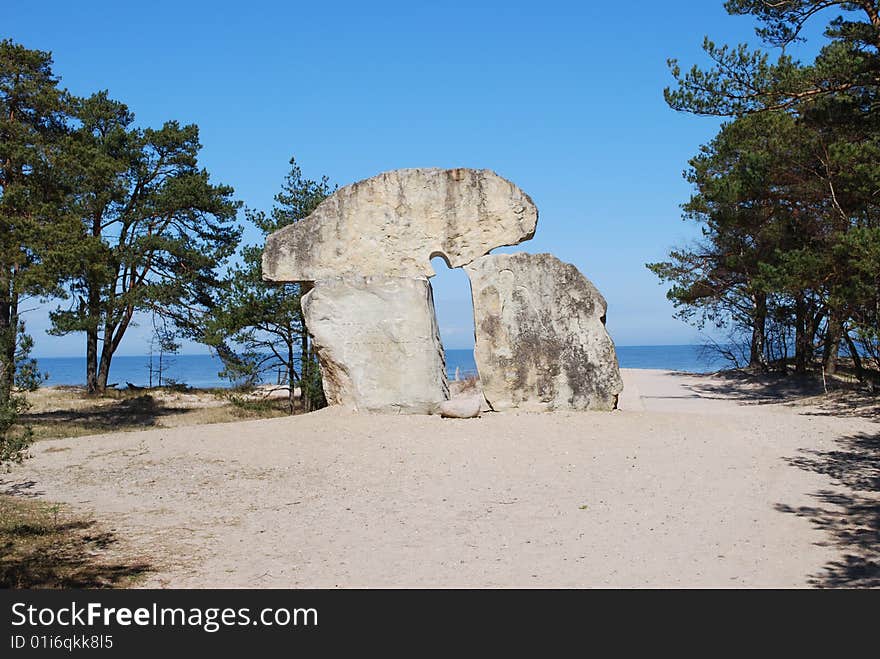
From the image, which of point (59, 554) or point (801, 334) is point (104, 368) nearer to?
point (59, 554)

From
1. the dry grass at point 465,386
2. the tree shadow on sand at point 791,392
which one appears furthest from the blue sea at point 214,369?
the tree shadow on sand at point 791,392

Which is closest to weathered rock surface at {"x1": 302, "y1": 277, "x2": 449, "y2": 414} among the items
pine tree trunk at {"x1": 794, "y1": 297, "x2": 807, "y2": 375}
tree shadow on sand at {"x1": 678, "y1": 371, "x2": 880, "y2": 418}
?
tree shadow on sand at {"x1": 678, "y1": 371, "x2": 880, "y2": 418}

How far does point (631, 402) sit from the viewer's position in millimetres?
15016

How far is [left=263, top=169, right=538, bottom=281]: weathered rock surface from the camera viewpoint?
43.7 feet

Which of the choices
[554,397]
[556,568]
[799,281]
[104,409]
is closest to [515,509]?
[556,568]

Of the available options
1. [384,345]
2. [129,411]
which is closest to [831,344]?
[384,345]

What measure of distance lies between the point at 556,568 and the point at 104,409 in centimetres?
1755

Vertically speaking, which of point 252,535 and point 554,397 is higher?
point 554,397

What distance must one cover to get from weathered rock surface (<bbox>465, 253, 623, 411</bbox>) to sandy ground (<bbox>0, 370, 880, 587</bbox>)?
64cm

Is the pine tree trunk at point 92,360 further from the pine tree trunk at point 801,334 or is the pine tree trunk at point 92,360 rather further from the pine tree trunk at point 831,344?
the pine tree trunk at point 831,344

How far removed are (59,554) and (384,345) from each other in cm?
730

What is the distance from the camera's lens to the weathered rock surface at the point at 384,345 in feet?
42.3

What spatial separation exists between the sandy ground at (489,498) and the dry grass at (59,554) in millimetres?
261

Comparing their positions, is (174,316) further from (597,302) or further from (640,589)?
(640,589)
